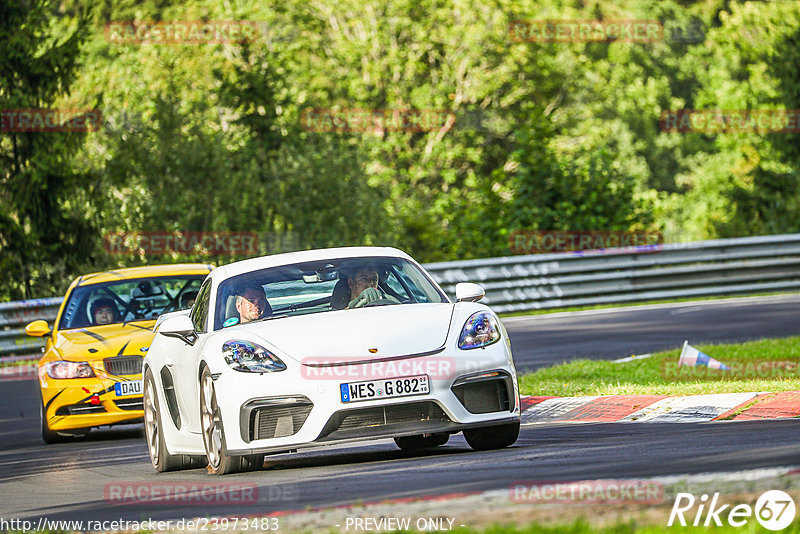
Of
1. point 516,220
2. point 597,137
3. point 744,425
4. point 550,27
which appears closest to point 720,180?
point 597,137

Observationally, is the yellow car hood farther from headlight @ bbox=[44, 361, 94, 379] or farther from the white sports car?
the white sports car

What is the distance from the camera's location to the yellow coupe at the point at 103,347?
41.4 feet

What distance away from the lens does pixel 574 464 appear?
750cm

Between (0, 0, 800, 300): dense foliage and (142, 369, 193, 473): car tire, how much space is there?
1702cm

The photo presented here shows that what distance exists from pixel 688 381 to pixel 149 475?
5.24 meters

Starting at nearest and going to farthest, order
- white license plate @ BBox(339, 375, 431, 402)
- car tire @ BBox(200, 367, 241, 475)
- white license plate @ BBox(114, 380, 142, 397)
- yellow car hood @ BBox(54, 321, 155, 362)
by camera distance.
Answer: white license plate @ BBox(339, 375, 431, 402) → car tire @ BBox(200, 367, 241, 475) → white license plate @ BBox(114, 380, 142, 397) → yellow car hood @ BBox(54, 321, 155, 362)

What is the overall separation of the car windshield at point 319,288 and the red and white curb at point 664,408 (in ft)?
7.15

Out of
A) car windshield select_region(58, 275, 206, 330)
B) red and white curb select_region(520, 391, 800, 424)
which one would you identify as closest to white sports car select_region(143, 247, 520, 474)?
red and white curb select_region(520, 391, 800, 424)

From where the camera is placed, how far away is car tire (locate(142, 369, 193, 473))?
9.67 meters

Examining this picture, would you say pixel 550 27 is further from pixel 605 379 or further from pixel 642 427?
pixel 642 427

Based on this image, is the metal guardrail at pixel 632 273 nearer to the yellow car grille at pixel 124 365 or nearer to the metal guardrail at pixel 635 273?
the metal guardrail at pixel 635 273

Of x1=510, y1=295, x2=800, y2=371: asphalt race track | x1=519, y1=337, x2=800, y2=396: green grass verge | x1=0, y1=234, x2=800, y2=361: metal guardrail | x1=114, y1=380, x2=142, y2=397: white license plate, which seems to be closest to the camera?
x1=519, y1=337, x2=800, y2=396: green grass verge

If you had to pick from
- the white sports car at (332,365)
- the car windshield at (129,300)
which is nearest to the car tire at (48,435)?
the car windshield at (129,300)

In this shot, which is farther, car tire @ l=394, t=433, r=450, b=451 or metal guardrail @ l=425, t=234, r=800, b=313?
metal guardrail @ l=425, t=234, r=800, b=313
